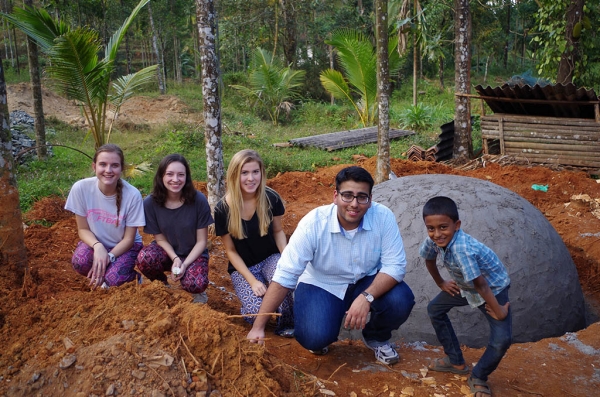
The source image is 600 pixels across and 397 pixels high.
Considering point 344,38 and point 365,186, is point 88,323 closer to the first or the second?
point 365,186

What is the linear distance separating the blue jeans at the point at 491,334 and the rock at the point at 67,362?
Answer: 2.00 metres

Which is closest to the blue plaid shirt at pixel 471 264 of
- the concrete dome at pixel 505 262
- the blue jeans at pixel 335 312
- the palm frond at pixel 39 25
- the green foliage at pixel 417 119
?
the blue jeans at pixel 335 312

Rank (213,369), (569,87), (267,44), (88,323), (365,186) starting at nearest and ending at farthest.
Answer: (213,369)
(88,323)
(365,186)
(569,87)
(267,44)

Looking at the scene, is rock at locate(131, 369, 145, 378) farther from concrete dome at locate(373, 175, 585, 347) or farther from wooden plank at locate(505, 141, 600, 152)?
wooden plank at locate(505, 141, 600, 152)

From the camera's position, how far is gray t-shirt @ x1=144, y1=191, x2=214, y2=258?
3.85 metres

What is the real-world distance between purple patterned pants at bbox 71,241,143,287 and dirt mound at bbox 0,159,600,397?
0.20m

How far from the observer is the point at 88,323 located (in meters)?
2.62

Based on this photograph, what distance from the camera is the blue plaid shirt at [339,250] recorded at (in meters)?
3.13

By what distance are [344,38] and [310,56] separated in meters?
11.6

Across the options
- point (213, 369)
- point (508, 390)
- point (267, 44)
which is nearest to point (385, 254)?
point (508, 390)

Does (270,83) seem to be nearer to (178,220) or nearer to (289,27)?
(289,27)

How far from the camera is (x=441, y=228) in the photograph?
2.81 metres

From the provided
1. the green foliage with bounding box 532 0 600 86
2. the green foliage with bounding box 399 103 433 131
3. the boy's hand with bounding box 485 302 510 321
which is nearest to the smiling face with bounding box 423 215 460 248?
the boy's hand with bounding box 485 302 510 321

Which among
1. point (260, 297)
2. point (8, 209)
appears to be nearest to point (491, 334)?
point (260, 297)
